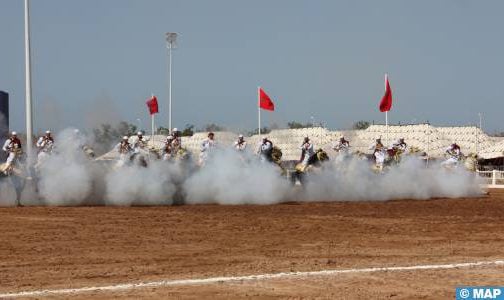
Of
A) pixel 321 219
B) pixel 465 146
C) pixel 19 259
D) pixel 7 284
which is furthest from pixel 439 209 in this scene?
pixel 465 146

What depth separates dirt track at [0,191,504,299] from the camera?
10.8 m

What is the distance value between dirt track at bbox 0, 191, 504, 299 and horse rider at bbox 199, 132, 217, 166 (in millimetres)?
5697

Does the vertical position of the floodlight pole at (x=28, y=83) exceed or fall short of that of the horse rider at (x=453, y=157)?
it exceeds it

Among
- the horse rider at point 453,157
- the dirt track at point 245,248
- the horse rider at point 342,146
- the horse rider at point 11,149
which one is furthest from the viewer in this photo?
the horse rider at point 453,157

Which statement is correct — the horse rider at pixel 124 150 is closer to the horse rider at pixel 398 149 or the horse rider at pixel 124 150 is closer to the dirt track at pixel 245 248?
the dirt track at pixel 245 248

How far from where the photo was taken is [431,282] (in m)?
11.0

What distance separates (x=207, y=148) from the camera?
99.2 feet

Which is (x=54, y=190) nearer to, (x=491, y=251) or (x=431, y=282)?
(x=491, y=251)

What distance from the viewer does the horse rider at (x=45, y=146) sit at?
2661 cm

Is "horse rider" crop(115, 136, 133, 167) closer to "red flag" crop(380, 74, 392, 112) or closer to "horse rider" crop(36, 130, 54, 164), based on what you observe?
"horse rider" crop(36, 130, 54, 164)

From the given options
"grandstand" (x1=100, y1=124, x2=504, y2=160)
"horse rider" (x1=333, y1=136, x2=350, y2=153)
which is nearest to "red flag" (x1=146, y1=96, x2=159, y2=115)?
"grandstand" (x1=100, y1=124, x2=504, y2=160)

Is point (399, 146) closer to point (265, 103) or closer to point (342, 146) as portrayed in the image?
point (342, 146)

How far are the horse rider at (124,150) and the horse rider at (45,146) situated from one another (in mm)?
2280

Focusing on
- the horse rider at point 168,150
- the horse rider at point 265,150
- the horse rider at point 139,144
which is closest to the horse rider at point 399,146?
the horse rider at point 265,150
